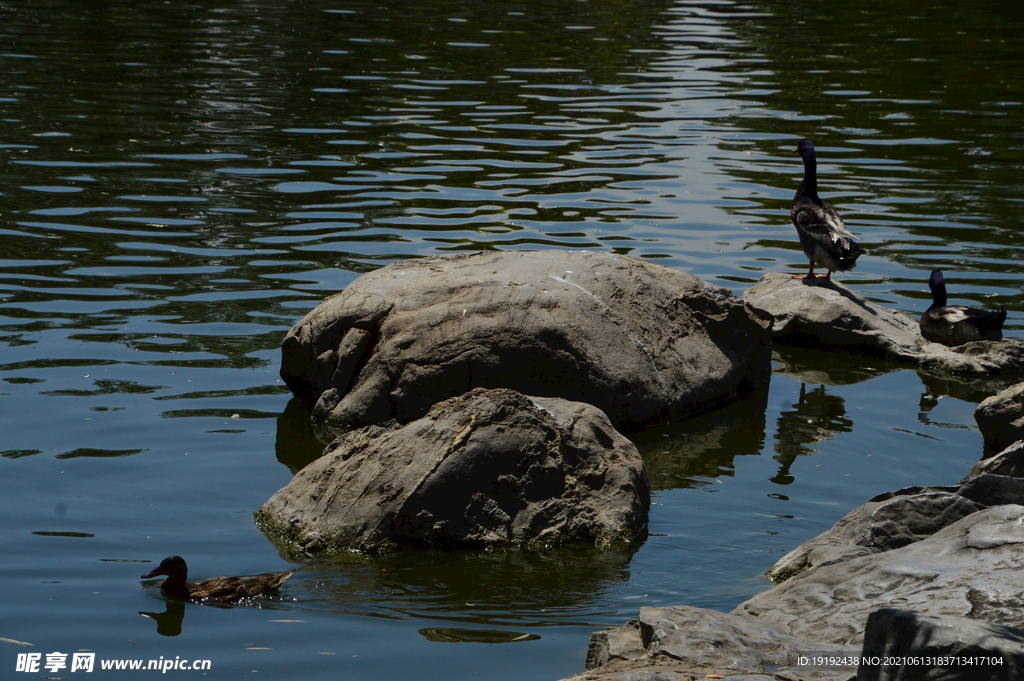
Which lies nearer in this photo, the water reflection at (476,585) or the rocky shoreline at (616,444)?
the rocky shoreline at (616,444)

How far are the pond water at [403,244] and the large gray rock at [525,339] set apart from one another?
15.2 inches

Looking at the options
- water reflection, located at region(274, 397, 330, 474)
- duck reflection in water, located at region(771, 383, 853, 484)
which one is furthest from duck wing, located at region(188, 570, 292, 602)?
duck reflection in water, located at region(771, 383, 853, 484)

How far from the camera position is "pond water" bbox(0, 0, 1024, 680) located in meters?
6.73

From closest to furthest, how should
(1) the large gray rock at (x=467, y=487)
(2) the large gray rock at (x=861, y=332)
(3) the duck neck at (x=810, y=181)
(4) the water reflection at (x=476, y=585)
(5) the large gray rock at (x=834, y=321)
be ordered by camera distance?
(4) the water reflection at (x=476, y=585) → (1) the large gray rock at (x=467, y=487) → (2) the large gray rock at (x=861, y=332) → (5) the large gray rock at (x=834, y=321) → (3) the duck neck at (x=810, y=181)

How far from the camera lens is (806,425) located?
1002 centimetres

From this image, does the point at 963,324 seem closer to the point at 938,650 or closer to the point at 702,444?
the point at 702,444

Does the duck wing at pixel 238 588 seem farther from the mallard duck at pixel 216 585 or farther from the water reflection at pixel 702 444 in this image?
the water reflection at pixel 702 444

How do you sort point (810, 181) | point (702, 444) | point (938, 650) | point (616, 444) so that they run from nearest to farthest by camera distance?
point (938, 650)
point (616, 444)
point (702, 444)
point (810, 181)

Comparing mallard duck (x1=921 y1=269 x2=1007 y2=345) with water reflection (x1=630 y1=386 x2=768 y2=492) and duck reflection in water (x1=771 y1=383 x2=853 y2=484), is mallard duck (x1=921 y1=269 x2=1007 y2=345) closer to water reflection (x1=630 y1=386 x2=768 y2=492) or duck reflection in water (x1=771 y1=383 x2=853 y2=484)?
duck reflection in water (x1=771 y1=383 x2=853 y2=484)

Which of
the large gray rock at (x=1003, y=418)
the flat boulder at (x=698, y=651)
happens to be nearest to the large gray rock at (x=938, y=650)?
the flat boulder at (x=698, y=651)

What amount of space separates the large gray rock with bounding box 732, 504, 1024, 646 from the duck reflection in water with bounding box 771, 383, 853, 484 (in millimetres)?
2755

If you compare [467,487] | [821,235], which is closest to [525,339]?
[467,487]

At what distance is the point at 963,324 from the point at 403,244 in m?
6.44

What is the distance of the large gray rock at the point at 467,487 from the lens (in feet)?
24.2
